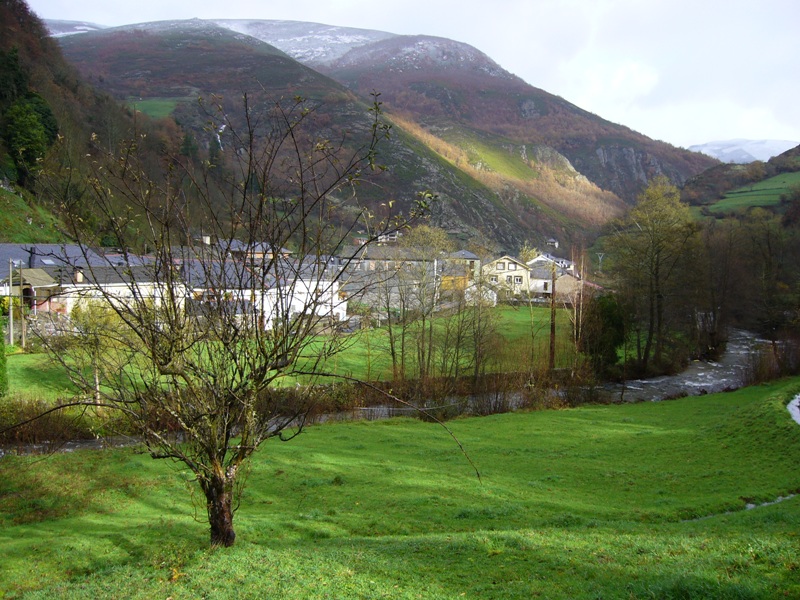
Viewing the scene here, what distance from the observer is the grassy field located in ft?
22.1

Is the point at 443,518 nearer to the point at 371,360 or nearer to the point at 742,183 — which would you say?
the point at 371,360

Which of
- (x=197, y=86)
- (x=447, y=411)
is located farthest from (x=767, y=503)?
(x=197, y=86)

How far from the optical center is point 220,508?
24.7 ft

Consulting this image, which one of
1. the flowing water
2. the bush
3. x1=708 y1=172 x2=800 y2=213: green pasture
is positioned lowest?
the flowing water

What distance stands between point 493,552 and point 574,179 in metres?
197

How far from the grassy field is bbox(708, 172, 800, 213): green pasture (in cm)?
7696

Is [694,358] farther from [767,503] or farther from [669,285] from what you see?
[767,503]

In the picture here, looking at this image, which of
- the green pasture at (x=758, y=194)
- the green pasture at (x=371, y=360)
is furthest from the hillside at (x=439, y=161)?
the green pasture at (x=371, y=360)

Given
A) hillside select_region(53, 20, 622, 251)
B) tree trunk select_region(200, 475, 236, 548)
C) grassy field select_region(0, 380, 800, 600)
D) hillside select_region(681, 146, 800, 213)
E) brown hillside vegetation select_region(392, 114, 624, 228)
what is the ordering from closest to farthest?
1. grassy field select_region(0, 380, 800, 600)
2. tree trunk select_region(200, 475, 236, 548)
3. hillside select_region(681, 146, 800, 213)
4. hillside select_region(53, 20, 622, 251)
5. brown hillside vegetation select_region(392, 114, 624, 228)

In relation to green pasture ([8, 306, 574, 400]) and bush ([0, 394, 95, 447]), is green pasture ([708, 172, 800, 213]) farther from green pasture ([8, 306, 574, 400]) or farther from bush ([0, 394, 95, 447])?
bush ([0, 394, 95, 447])

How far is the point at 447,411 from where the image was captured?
93.0 feet

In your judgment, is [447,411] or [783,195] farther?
[783,195]

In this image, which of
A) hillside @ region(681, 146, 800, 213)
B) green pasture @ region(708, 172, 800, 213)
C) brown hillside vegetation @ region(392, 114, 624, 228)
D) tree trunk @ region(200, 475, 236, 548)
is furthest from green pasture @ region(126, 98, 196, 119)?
tree trunk @ region(200, 475, 236, 548)

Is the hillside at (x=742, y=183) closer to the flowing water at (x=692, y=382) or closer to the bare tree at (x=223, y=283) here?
the flowing water at (x=692, y=382)
